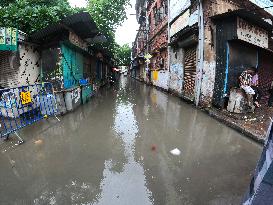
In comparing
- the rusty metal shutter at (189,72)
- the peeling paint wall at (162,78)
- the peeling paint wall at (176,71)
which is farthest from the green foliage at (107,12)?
the rusty metal shutter at (189,72)

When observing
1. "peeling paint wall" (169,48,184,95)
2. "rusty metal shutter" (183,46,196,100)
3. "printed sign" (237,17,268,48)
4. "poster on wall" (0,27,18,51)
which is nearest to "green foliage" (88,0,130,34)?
"peeling paint wall" (169,48,184,95)

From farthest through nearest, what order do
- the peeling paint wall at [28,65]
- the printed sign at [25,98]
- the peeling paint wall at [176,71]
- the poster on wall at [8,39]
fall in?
the peeling paint wall at [176,71] → the peeling paint wall at [28,65] → the poster on wall at [8,39] → the printed sign at [25,98]

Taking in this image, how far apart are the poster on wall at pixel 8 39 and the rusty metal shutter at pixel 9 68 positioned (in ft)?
1.97

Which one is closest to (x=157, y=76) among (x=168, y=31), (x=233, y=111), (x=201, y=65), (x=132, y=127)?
(x=168, y=31)

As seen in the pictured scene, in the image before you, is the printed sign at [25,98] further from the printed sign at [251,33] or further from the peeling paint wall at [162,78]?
the peeling paint wall at [162,78]

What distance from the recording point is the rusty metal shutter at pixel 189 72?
41.7 ft

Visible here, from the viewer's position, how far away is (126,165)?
186 inches

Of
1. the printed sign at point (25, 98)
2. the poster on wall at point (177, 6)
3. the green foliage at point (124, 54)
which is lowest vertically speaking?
the printed sign at point (25, 98)

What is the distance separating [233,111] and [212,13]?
14.5 ft

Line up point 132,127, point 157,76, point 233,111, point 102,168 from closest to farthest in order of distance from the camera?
point 102,168, point 132,127, point 233,111, point 157,76

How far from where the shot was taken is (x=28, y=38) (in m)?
10.2

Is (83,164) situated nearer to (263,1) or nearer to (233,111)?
(233,111)

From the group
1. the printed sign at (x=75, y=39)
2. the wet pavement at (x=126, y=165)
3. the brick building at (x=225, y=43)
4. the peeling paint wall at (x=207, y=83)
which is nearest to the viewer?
the wet pavement at (x=126, y=165)

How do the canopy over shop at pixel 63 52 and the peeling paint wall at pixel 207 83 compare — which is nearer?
the canopy over shop at pixel 63 52
